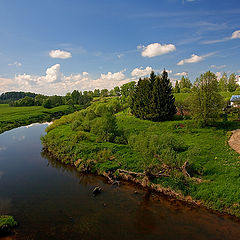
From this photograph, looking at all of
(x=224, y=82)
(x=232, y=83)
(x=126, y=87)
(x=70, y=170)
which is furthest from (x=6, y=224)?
(x=224, y=82)

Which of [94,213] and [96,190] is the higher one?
[96,190]

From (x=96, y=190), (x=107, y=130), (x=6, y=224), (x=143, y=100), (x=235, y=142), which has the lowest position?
(x=96, y=190)

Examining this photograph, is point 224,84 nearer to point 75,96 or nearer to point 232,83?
point 232,83

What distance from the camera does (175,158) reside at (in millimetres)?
20859

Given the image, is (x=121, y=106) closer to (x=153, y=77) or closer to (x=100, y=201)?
(x=153, y=77)

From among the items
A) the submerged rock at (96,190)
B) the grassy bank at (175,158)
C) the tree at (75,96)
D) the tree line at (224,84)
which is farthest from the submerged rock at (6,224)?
the tree at (75,96)

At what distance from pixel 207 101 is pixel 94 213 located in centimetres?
3131

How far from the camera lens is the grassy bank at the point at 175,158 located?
1700 centimetres

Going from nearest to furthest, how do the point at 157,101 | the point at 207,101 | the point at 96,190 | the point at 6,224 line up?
the point at 6,224
the point at 96,190
the point at 207,101
the point at 157,101

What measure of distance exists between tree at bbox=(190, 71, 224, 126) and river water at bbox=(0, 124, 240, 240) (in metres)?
24.3

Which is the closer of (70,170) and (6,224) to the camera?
(6,224)

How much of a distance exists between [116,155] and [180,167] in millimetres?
10004

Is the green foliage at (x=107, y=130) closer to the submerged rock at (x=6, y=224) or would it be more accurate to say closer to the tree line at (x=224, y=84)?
the submerged rock at (x=6, y=224)

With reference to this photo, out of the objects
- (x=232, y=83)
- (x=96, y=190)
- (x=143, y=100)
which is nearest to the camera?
(x=96, y=190)
